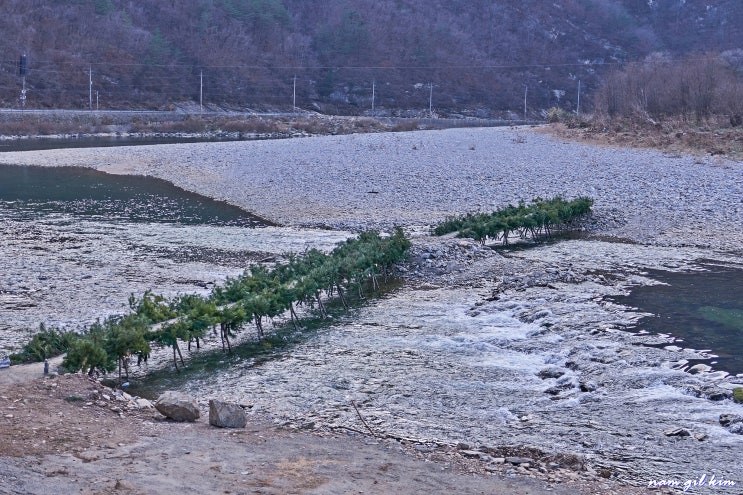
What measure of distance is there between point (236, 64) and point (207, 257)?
233ft

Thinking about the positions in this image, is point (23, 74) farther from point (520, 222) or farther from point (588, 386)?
point (588, 386)

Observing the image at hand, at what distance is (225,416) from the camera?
7.55 m

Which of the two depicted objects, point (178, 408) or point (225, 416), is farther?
point (178, 408)

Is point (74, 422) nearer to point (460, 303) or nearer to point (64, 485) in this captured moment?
point (64, 485)

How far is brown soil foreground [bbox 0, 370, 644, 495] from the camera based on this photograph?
239 inches

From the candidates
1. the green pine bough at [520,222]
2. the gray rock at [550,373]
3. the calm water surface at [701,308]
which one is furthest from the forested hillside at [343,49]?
the gray rock at [550,373]

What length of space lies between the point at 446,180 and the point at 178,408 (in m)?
18.4

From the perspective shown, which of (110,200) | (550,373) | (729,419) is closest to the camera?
(729,419)

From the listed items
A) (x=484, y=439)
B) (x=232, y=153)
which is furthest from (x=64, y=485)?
(x=232, y=153)

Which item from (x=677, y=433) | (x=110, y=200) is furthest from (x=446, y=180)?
(x=677, y=433)

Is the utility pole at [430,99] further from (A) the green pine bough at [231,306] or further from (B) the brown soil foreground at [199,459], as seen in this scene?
(B) the brown soil foreground at [199,459]

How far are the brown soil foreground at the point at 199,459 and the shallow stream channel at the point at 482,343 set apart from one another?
1.79 feet

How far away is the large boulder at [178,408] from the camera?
777 centimetres

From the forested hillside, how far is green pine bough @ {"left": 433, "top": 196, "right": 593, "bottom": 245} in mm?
54584
